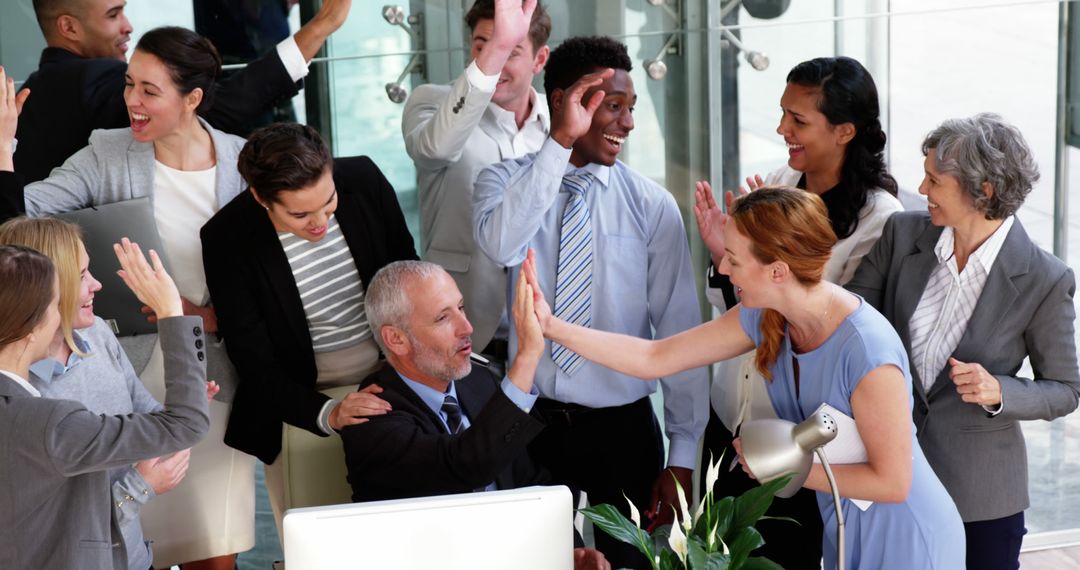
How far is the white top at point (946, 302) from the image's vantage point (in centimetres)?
312

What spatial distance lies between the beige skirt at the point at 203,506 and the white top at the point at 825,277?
126cm

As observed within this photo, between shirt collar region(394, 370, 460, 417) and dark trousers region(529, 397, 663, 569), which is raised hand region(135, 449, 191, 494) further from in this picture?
dark trousers region(529, 397, 663, 569)

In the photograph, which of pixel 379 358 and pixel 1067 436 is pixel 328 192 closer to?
pixel 379 358

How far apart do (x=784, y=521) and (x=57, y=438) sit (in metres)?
1.80

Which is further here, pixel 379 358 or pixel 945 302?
pixel 379 358

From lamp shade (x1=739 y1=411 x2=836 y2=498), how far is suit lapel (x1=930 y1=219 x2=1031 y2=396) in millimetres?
1030

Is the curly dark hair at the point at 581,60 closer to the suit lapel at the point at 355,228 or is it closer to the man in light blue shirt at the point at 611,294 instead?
Result: the man in light blue shirt at the point at 611,294

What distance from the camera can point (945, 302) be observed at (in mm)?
3184

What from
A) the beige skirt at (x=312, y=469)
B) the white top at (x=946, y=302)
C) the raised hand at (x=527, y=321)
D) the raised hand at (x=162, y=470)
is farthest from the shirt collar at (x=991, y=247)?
the raised hand at (x=162, y=470)

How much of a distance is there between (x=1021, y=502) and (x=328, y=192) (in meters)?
1.80

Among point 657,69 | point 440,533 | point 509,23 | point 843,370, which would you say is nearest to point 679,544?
point 440,533

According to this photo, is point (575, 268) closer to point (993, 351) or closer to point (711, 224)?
point (711, 224)

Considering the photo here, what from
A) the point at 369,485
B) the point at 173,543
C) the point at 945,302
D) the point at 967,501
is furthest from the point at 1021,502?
the point at 173,543

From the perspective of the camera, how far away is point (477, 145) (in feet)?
11.7
